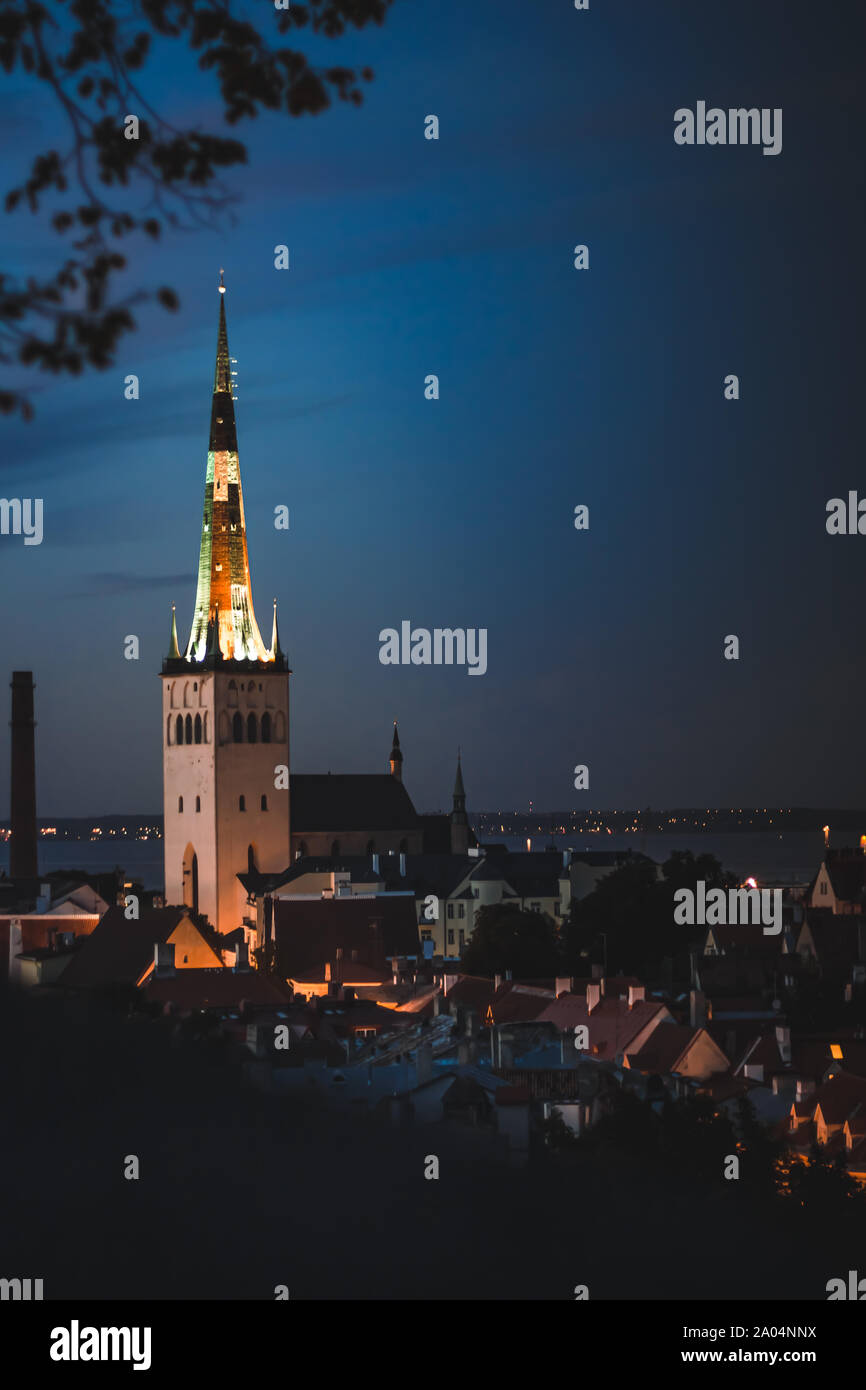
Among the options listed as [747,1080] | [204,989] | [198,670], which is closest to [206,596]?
[198,670]

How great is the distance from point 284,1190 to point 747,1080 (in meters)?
11.5

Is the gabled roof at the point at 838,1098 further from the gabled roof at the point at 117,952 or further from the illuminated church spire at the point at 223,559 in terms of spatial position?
the illuminated church spire at the point at 223,559

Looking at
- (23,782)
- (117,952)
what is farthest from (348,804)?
(117,952)

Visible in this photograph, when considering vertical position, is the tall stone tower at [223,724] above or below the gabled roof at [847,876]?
above

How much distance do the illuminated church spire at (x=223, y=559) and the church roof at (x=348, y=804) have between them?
5.51 meters

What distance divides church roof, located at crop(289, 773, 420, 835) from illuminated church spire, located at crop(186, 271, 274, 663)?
18.1 feet

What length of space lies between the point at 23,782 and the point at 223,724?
10741 millimetres

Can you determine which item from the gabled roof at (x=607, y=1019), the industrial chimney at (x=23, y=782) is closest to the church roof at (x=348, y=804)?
the industrial chimney at (x=23, y=782)

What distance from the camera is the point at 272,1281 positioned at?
11781 mm

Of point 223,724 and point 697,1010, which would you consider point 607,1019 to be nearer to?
point 697,1010

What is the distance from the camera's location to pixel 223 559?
222 feet

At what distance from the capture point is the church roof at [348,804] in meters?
70.1

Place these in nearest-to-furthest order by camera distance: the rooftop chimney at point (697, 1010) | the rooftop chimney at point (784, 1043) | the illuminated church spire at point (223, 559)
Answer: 1. the rooftop chimney at point (784, 1043)
2. the rooftop chimney at point (697, 1010)
3. the illuminated church spire at point (223, 559)
